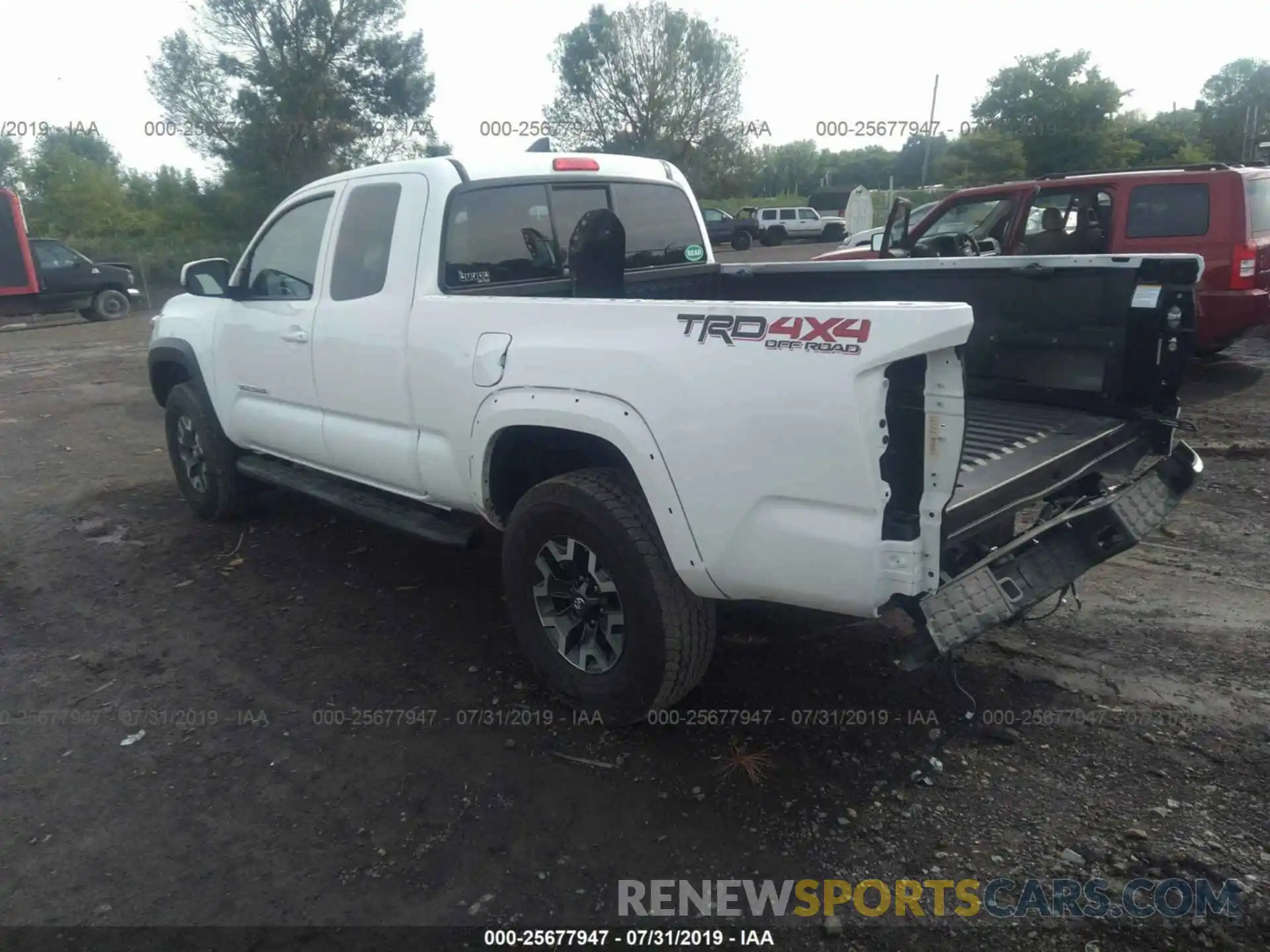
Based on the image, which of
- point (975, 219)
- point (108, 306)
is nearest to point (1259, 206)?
point (975, 219)

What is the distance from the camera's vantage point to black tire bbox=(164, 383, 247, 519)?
5.63 m

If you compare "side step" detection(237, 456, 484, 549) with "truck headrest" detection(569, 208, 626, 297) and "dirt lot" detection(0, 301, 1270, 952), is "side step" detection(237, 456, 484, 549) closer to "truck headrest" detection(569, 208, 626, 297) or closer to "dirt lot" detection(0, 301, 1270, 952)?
"dirt lot" detection(0, 301, 1270, 952)

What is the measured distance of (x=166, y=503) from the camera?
653 centimetres

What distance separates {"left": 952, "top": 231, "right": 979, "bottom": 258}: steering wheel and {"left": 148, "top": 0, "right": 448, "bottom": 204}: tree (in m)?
28.0

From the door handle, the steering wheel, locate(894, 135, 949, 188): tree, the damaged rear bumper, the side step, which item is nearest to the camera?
the damaged rear bumper

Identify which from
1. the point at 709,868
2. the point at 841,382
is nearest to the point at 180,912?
the point at 709,868

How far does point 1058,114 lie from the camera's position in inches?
1511

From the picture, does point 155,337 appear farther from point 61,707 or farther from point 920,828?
point 920,828

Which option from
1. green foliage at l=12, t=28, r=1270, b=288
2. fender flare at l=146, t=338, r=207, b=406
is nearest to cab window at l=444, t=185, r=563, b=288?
fender flare at l=146, t=338, r=207, b=406

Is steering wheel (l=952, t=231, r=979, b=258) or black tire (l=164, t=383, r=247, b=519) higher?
steering wheel (l=952, t=231, r=979, b=258)

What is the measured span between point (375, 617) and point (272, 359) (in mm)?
1484

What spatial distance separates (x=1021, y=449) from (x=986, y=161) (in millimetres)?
36412

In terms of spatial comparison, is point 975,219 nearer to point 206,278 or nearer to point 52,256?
point 206,278

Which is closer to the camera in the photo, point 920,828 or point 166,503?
point 920,828
